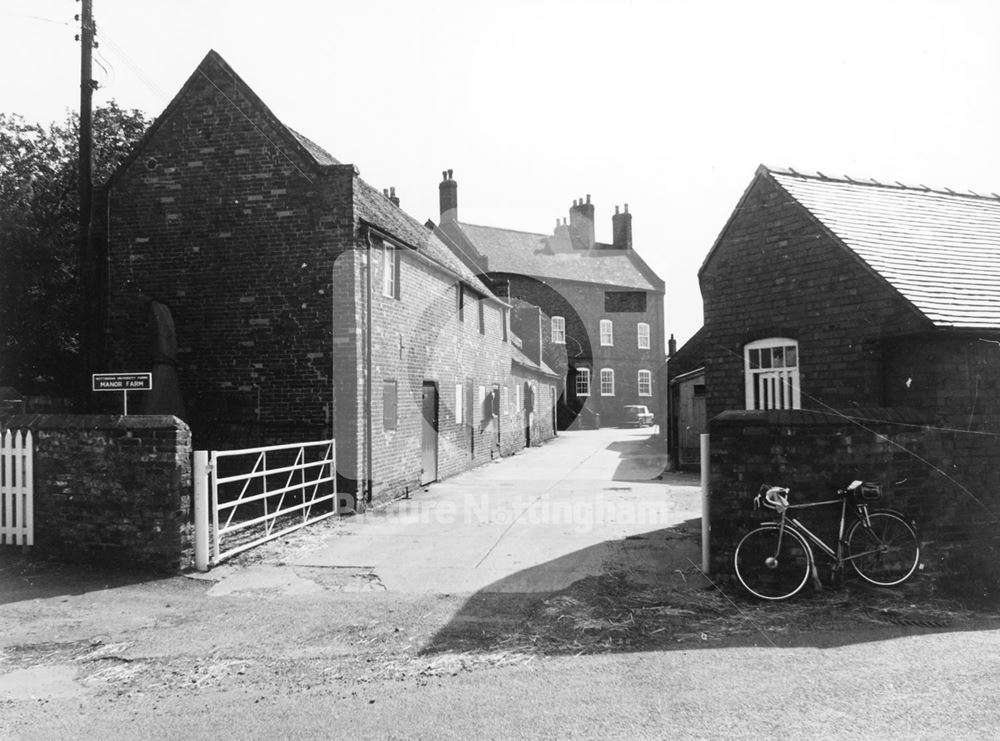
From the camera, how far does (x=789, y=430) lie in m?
7.64

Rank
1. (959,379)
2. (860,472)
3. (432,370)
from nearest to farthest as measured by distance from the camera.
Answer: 1. (860,472)
2. (959,379)
3. (432,370)

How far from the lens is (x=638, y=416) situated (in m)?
50.3

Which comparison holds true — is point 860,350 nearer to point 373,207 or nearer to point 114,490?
point 114,490

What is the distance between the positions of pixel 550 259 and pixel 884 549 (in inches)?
1851

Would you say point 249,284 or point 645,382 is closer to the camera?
point 249,284

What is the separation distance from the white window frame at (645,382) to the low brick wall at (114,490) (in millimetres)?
47621

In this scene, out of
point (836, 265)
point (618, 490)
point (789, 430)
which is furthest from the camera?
point (618, 490)

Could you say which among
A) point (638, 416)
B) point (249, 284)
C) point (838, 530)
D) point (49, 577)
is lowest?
point (638, 416)

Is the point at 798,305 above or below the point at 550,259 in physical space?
below

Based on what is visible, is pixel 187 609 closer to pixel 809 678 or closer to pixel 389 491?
pixel 809 678

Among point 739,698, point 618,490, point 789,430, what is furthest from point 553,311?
point 739,698

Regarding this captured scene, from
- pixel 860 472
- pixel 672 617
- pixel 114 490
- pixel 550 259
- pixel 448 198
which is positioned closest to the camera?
pixel 672 617

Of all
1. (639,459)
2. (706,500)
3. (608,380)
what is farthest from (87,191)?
(608,380)

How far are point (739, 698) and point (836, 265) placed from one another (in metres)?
7.07
